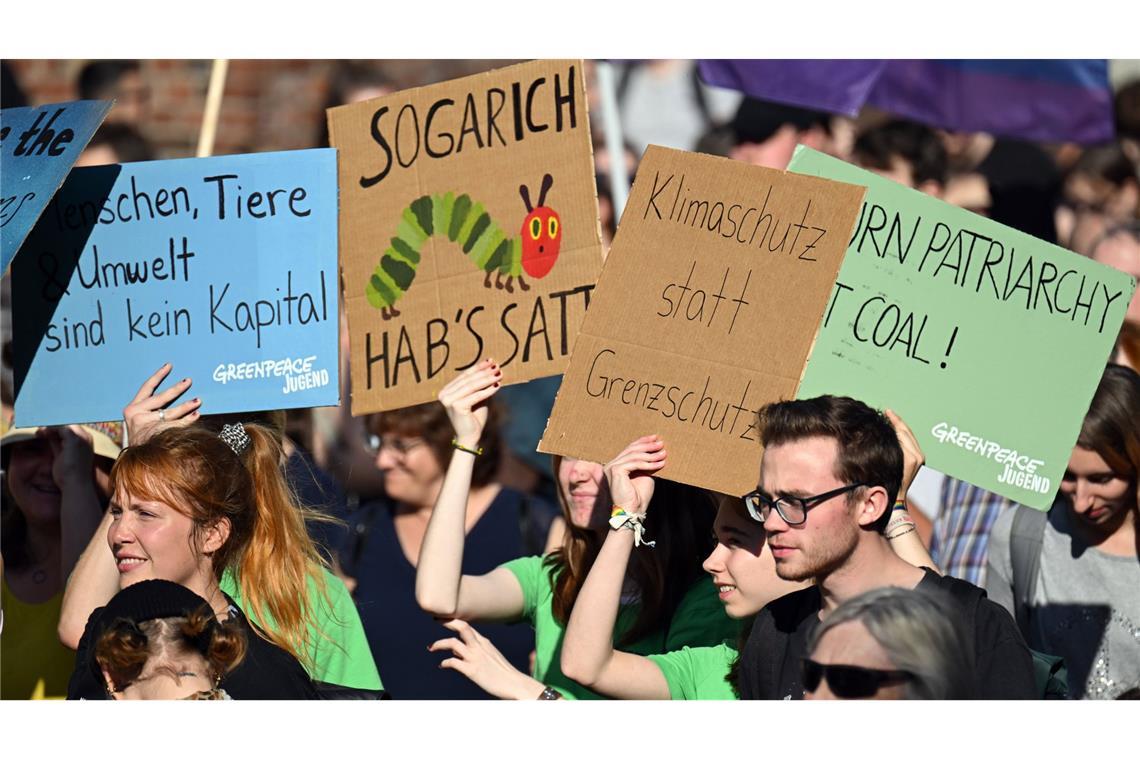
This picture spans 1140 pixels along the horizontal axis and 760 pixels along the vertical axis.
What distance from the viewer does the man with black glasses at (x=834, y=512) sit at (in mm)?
3045

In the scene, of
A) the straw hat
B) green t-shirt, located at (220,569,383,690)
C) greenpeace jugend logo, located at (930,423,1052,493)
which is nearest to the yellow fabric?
the straw hat

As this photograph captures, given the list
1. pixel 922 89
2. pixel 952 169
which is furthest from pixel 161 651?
pixel 952 169

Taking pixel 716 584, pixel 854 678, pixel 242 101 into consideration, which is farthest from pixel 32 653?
pixel 242 101

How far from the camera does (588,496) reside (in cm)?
384

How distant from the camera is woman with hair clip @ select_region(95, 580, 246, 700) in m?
3.03

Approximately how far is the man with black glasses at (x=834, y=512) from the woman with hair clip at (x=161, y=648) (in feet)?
3.69

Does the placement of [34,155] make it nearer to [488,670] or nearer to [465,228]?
[465,228]

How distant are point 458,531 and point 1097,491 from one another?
1653 millimetres

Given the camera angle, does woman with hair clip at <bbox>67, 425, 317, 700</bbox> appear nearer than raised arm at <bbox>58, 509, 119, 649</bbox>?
Yes

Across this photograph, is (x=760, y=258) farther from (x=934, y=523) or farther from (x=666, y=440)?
(x=934, y=523)

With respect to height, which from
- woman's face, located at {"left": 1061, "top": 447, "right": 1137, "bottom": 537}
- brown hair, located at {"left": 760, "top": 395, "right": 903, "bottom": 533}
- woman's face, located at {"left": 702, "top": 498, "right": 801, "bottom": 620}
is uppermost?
woman's face, located at {"left": 1061, "top": 447, "right": 1137, "bottom": 537}

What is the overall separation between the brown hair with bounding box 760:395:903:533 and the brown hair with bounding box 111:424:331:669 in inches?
46.3

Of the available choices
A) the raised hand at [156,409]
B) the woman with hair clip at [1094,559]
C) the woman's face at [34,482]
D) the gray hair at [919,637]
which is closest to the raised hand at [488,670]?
the gray hair at [919,637]

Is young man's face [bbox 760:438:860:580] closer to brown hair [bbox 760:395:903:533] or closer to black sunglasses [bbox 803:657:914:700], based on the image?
brown hair [bbox 760:395:903:533]
